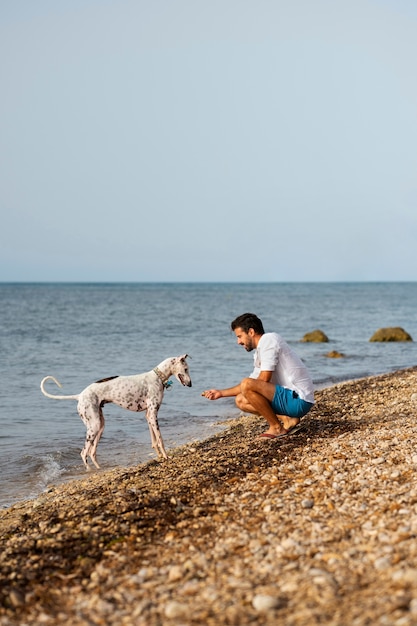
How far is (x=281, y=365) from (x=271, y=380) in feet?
0.92

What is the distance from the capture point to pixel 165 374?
29.7 feet

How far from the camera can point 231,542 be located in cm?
525

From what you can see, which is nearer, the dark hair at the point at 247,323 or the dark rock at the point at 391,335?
the dark hair at the point at 247,323

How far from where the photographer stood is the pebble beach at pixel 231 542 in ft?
13.7

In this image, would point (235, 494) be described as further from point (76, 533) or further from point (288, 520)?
point (76, 533)

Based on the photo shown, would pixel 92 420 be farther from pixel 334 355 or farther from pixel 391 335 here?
pixel 391 335

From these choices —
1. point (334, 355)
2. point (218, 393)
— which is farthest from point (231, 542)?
point (334, 355)

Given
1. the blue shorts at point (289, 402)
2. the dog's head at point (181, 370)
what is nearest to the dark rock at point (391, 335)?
the blue shorts at point (289, 402)

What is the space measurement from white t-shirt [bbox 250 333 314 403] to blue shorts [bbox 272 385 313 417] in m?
0.06

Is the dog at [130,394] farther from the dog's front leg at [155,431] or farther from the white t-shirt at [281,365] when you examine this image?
the white t-shirt at [281,365]

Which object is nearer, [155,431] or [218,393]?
[218,393]

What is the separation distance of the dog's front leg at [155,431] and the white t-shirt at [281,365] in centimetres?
142

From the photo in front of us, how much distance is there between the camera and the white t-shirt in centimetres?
875

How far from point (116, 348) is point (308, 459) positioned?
Result: 20.5 m
